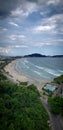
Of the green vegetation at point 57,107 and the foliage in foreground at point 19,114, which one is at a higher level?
the foliage in foreground at point 19,114

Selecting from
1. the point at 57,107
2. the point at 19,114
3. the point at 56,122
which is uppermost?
the point at 19,114

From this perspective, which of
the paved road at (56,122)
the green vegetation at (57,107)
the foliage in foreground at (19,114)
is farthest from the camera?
the green vegetation at (57,107)

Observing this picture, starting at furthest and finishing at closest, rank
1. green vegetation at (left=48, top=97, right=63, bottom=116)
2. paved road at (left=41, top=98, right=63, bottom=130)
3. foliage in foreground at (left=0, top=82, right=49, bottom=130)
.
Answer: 1. green vegetation at (left=48, top=97, right=63, bottom=116)
2. paved road at (left=41, top=98, right=63, bottom=130)
3. foliage in foreground at (left=0, top=82, right=49, bottom=130)

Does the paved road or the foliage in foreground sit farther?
the paved road

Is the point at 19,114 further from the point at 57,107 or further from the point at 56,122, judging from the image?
the point at 57,107

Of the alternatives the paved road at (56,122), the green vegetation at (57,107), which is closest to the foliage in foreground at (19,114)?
the paved road at (56,122)

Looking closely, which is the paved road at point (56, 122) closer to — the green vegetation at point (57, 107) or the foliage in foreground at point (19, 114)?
the green vegetation at point (57, 107)

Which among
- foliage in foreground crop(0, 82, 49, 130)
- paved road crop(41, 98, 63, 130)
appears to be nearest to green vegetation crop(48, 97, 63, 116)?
paved road crop(41, 98, 63, 130)

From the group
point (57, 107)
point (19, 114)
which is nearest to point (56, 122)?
point (57, 107)

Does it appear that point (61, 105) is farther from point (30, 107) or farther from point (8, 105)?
point (8, 105)

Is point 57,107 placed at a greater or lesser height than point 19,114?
lesser

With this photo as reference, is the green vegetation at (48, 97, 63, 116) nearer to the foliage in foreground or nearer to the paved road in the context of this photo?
the paved road

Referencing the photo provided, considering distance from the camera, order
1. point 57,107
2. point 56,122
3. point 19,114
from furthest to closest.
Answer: point 57,107, point 56,122, point 19,114
